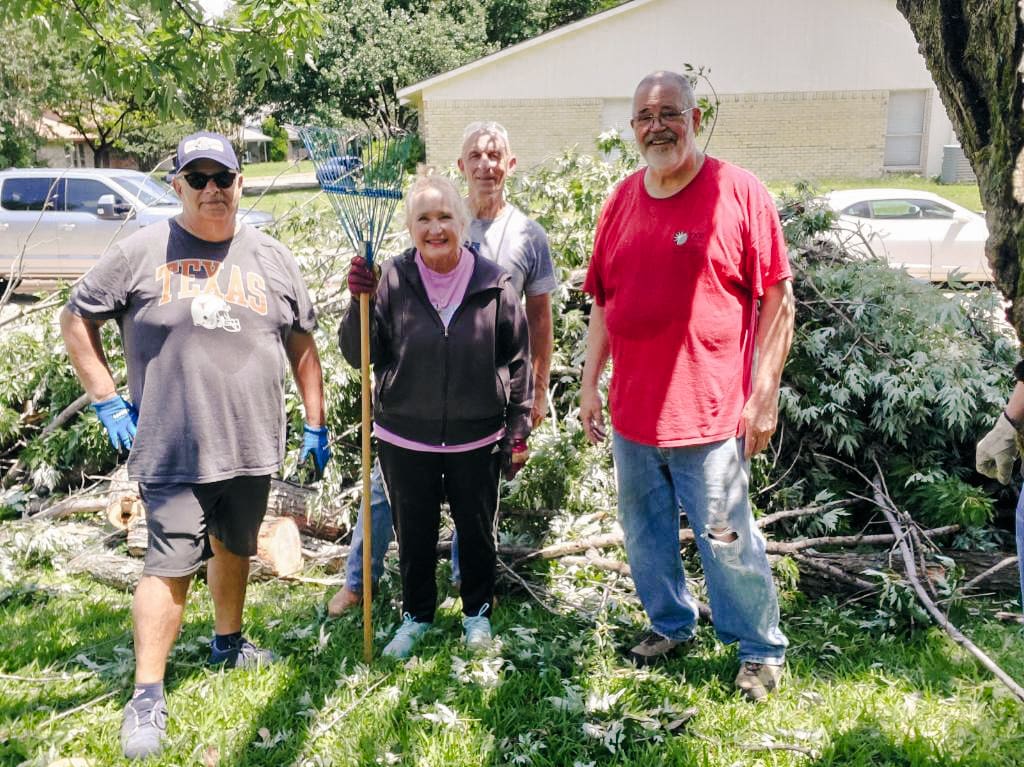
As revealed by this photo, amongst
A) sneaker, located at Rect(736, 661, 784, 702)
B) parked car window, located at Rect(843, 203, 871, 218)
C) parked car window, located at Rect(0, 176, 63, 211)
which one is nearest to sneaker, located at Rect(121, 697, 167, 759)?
sneaker, located at Rect(736, 661, 784, 702)

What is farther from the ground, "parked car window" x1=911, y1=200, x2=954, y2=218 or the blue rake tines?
the blue rake tines

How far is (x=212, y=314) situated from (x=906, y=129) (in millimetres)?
25608

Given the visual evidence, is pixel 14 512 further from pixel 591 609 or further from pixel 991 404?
pixel 991 404

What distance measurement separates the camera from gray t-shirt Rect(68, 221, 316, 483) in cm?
307

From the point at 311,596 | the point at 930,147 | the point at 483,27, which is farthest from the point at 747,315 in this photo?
the point at 483,27

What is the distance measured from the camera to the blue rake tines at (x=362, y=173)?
11.4 feet

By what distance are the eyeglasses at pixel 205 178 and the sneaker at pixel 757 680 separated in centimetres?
258

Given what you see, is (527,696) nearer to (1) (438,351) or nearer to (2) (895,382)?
(1) (438,351)

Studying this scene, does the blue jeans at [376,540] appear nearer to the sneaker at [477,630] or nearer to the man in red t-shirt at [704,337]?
the sneaker at [477,630]

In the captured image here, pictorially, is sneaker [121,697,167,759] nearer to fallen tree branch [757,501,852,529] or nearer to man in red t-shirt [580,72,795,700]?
man in red t-shirt [580,72,795,700]

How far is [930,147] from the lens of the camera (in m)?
24.4

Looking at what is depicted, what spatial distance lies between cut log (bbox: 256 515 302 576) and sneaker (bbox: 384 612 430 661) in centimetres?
96

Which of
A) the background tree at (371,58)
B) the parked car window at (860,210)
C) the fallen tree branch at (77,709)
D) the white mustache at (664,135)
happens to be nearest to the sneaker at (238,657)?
the fallen tree branch at (77,709)

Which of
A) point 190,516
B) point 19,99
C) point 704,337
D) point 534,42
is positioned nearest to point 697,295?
point 704,337
